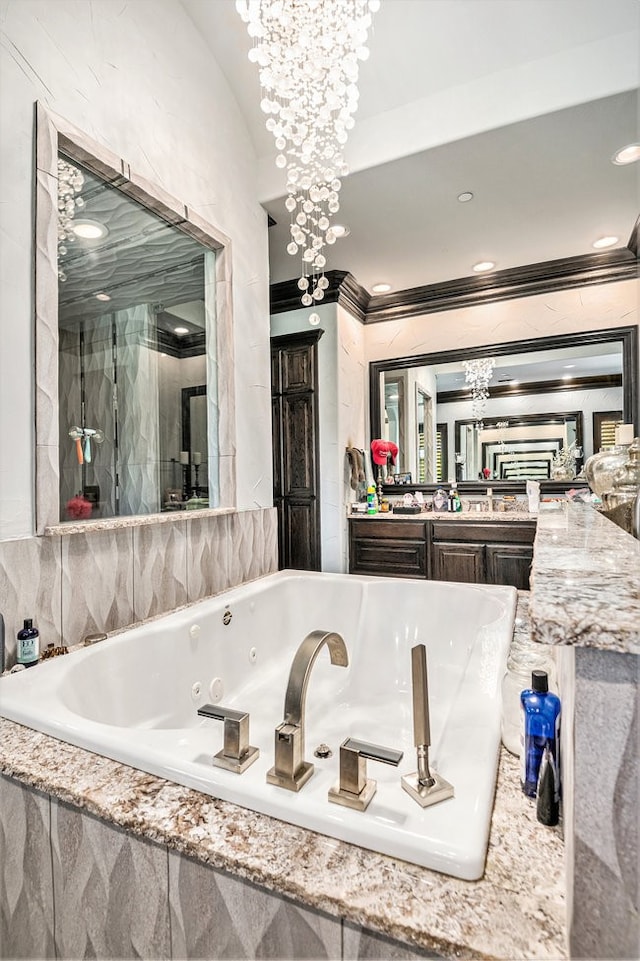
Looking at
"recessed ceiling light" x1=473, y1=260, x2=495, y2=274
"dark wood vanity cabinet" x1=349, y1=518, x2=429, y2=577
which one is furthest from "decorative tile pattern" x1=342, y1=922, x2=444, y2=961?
"recessed ceiling light" x1=473, y1=260, x2=495, y2=274

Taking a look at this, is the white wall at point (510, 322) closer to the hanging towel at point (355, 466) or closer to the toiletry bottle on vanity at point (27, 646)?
the hanging towel at point (355, 466)

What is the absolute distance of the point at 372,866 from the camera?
68cm

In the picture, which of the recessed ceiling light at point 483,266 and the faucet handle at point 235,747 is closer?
the faucet handle at point 235,747

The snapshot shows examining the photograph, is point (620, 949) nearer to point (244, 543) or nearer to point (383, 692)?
point (383, 692)

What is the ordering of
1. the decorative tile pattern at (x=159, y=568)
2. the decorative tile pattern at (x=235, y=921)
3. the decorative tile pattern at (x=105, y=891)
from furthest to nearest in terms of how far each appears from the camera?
the decorative tile pattern at (x=159, y=568)
the decorative tile pattern at (x=105, y=891)
the decorative tile pattern at (x=235, y=921)

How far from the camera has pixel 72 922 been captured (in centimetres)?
85

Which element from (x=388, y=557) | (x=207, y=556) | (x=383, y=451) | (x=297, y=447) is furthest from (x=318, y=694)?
(x=383, y=451)

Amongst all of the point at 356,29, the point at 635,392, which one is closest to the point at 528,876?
the point at 356,29

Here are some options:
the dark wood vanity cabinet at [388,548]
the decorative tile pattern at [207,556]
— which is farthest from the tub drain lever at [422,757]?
the dark wood vanity cabinet at [388,548]

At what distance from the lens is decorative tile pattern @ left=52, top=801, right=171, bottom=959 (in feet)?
2.50

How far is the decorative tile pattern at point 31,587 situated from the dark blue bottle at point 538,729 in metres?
1.39

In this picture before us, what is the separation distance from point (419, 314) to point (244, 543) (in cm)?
274

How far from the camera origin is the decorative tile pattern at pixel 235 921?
0.65 metres

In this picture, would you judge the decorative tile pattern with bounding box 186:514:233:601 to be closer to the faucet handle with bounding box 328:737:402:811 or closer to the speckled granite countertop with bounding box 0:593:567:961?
the speckled granite countertop with bounding box 0:593:567:961
